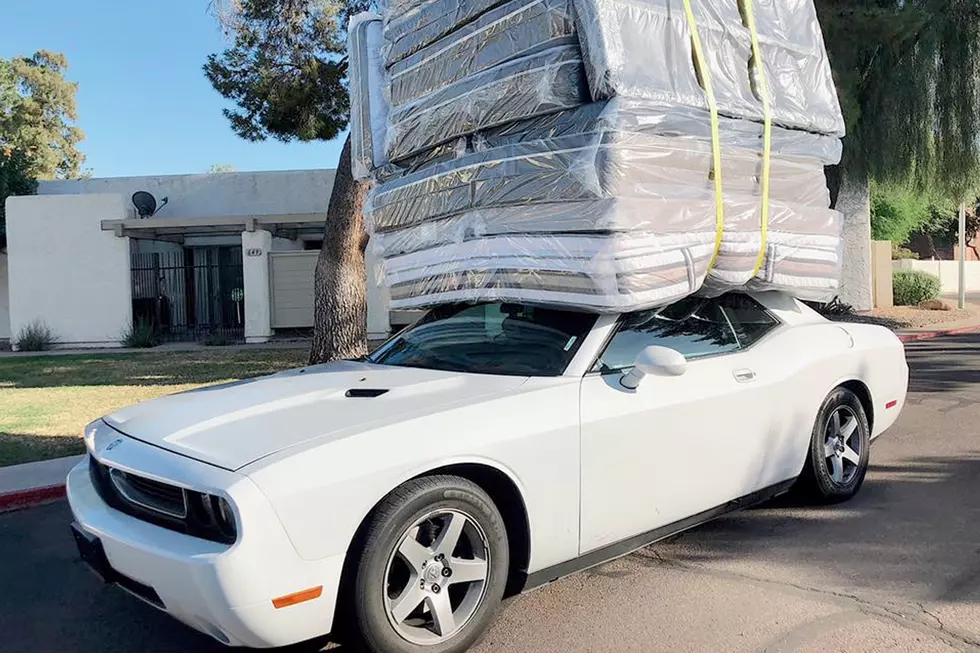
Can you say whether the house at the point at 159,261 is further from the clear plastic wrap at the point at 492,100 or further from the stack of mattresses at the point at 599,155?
the stack of mattresses at the point at 599,155

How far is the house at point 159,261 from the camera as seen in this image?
1864cm

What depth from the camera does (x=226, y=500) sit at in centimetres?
272

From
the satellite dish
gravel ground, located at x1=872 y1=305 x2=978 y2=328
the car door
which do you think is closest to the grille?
the car door

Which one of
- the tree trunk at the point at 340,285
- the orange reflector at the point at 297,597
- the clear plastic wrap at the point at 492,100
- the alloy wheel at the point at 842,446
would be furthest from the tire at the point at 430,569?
the tree trunk at the point at 340,285

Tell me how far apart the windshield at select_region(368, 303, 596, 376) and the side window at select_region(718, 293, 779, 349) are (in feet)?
3.61

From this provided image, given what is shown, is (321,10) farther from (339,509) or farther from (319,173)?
(339,509)

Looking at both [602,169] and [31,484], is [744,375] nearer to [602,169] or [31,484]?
[602,169]

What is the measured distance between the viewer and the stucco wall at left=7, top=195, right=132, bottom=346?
1906 cm

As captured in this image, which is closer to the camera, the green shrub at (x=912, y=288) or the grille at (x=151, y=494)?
the grille at (x=151, y=494)

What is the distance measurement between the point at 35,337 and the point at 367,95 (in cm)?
1662

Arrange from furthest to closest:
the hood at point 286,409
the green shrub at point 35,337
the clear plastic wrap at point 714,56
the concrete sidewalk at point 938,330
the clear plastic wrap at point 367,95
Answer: the green shrub at point 35,337 → the concrete sidewalk at point 938,330 → the clear plastic wrap at point 367,95 → the clear plastic wrap at point 714,56 → the hood at point 286,409

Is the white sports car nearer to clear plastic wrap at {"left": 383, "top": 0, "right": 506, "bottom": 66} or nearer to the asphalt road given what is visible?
the asphalt road

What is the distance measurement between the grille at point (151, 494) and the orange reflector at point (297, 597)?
0.48 meters

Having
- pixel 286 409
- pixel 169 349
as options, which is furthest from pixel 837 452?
pixel 169 349
